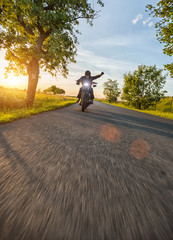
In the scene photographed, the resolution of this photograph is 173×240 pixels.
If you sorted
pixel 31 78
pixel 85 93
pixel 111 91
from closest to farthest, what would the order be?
pixel 85 93
pixel 31 78
pixel 111 91

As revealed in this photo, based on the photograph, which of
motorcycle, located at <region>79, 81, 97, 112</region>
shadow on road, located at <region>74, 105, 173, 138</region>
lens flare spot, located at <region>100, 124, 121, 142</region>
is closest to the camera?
lens flare spot, located at <region>100, 124, 121, 142</region>

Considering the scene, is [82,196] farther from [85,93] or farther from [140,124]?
[85,93]

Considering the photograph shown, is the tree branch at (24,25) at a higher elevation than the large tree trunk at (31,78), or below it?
higher

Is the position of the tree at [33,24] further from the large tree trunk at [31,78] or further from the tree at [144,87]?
the tree at [144,87]

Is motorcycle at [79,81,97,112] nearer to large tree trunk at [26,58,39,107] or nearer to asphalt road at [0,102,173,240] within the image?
large tree trunk at [26,58,39,107]

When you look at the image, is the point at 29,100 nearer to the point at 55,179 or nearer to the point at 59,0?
the point at 59,0

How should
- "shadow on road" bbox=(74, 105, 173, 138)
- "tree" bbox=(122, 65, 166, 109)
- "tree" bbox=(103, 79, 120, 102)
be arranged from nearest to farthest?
"shadow on road" bbox=(74, 105, 173, 138), "tree" bbox=(122, 65, 166, 109), "tree" bbox=(103, 79, 120, 102)

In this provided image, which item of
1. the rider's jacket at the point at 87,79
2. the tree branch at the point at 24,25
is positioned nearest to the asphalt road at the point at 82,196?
the rider's jacket at the point at 87,79

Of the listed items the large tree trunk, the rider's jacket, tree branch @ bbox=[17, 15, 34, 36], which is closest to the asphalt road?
the rider's jacket

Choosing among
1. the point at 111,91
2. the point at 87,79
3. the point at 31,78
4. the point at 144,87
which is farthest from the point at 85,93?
the point at 111,91

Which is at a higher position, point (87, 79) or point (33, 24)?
point (33, 24)

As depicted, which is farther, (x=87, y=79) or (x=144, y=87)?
(x=144, y=87)

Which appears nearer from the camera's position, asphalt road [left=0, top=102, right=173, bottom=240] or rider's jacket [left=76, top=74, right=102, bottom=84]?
asphalt road [left=0, top=102, right=173, bottom=240]

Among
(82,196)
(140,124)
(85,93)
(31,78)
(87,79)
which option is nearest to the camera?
(82,196)
